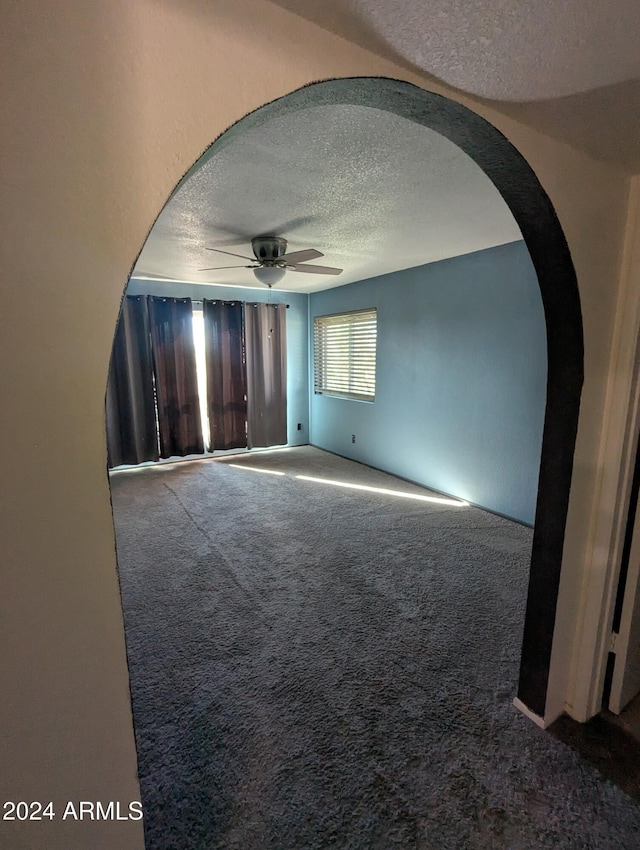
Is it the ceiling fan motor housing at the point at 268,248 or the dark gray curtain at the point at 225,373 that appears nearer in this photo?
the ceiling fan motor housing at the point at 268,248

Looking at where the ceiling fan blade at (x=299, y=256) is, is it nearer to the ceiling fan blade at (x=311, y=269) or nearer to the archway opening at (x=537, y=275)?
the ceiling fan blade at (x=311, y=269)

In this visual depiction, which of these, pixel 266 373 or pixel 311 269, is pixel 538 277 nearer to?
pixel 311 269

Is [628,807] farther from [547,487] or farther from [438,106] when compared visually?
[438,106]

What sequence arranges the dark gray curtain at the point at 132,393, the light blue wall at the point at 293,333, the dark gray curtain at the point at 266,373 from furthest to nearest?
the dark gray curtain at the point at 266,373 → the light blue wall at the point at 293,333 → the dark gray curtain at the point at 132,393

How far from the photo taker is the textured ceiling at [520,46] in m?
0.66

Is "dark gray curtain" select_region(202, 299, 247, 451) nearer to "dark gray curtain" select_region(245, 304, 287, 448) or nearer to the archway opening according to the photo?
"dark gray curtain" select_region(245, 304, 287, 448)

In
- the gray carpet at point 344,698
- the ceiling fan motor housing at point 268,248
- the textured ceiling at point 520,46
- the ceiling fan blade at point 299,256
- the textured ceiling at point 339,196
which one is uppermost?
the textured ceiling at point 339,196

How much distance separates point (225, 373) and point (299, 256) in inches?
94.6

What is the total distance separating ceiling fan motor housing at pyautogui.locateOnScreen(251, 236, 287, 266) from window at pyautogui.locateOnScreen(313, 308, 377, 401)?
1.80 metres

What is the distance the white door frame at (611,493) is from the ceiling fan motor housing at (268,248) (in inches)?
78.9

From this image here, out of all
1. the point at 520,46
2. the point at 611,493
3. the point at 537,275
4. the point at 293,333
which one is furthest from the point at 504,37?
the point at 293,333

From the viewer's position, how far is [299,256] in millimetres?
2637

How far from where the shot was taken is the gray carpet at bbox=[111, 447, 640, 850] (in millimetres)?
1112

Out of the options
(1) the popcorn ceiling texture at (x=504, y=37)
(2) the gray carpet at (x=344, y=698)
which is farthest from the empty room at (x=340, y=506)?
(1) the popcorn ceiling texture at (x=504, y=37)
